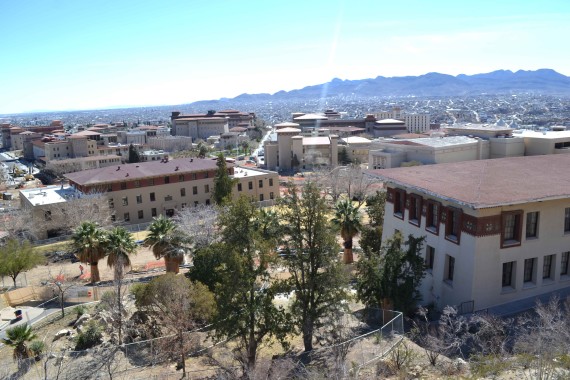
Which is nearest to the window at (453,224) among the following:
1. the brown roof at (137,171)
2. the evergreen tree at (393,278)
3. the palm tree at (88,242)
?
the evergreen tree at (393,278)

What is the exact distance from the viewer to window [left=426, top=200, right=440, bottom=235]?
27406 millimetres

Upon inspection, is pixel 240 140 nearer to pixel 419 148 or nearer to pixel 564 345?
pixel 419 148

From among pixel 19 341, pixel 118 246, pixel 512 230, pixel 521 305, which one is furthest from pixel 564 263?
pixel 19 341

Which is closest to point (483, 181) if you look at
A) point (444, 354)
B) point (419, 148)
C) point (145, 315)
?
point (444, 354)

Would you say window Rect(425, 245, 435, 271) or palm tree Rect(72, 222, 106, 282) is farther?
palm tree Rect(72, 222, 106, 282)

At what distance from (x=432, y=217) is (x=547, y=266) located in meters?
7.01

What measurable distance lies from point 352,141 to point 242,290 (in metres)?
106

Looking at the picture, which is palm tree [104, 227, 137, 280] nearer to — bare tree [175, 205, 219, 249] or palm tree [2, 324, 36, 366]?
bare tree [175, 205, 219, 249]

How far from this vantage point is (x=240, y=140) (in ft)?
561

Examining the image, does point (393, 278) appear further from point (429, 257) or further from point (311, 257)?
point (311, 257)

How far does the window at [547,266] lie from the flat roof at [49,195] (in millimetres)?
50751

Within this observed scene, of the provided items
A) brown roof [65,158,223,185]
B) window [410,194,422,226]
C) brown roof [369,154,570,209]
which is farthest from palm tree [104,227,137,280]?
brown roof [65,158,223,185]

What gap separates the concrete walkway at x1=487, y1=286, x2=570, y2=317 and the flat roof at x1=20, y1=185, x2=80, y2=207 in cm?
4932

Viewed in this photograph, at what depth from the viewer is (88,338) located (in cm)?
2336
